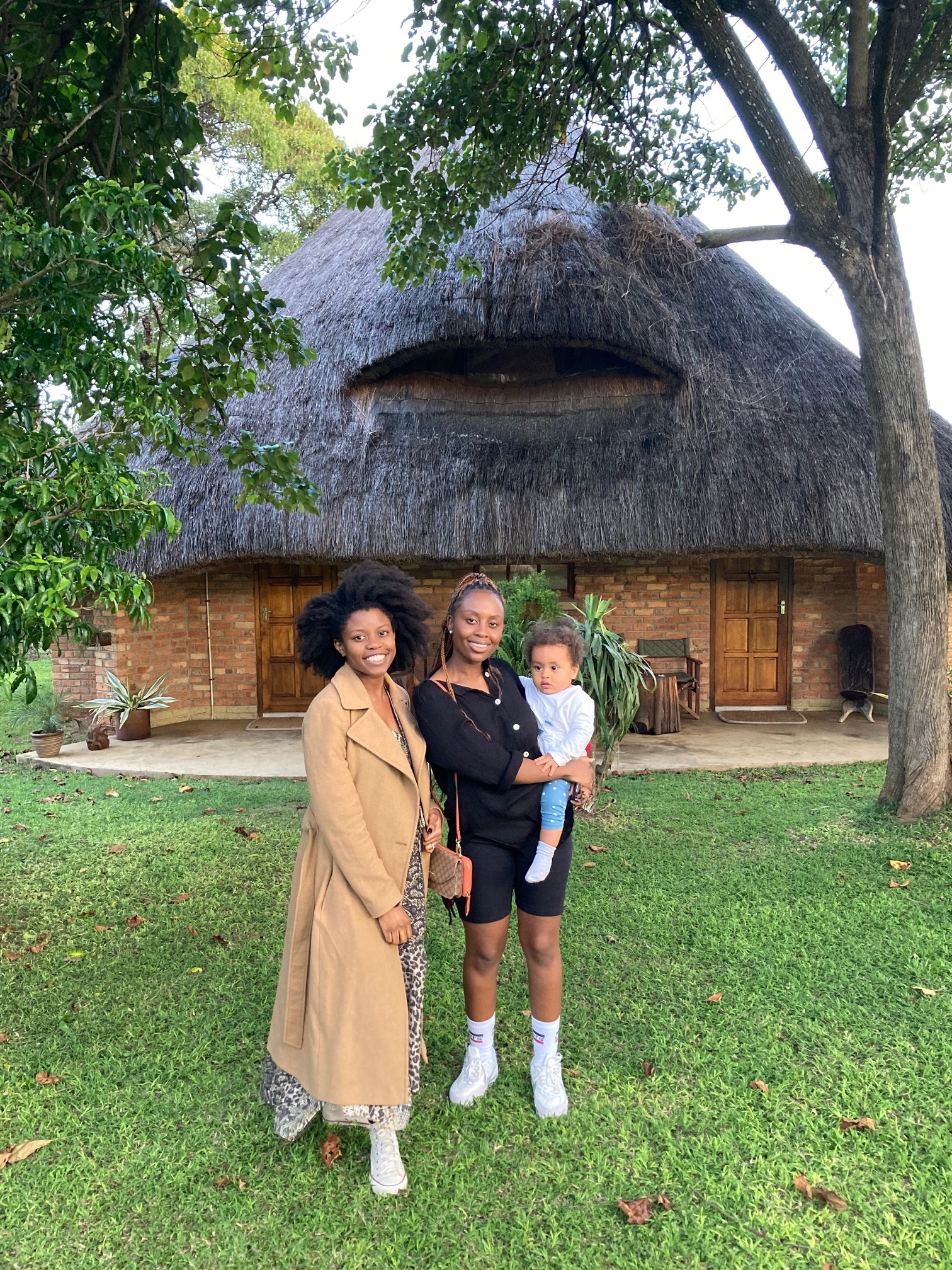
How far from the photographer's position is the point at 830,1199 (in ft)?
6.54

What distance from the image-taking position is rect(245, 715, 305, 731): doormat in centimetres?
863

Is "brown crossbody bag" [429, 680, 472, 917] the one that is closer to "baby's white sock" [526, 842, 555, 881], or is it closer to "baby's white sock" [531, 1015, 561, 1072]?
"baby's white sock" [526, 842, 555, 881]

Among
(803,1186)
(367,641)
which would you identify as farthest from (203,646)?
(803,1186)

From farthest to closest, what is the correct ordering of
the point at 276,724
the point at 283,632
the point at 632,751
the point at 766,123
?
the point at 283,632 → the point at 276,724 → the point at 632,751 → the point at 766,123

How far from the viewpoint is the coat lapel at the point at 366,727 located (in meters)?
1.99

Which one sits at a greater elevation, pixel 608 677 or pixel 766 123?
pixel 766 123

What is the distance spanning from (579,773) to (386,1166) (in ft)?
3.79

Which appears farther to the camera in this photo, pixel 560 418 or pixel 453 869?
pixel 560 418

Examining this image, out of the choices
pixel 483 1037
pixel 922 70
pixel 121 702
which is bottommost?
pixel 483 1037

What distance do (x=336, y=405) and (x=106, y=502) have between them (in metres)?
6.04

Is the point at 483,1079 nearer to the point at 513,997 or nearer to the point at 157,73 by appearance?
the point at 513,997

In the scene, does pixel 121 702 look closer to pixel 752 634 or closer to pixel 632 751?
pixel 632 751

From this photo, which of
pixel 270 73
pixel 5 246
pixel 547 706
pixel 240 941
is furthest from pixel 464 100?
pixel 240 941

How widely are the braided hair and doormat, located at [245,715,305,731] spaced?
6.46 metres
